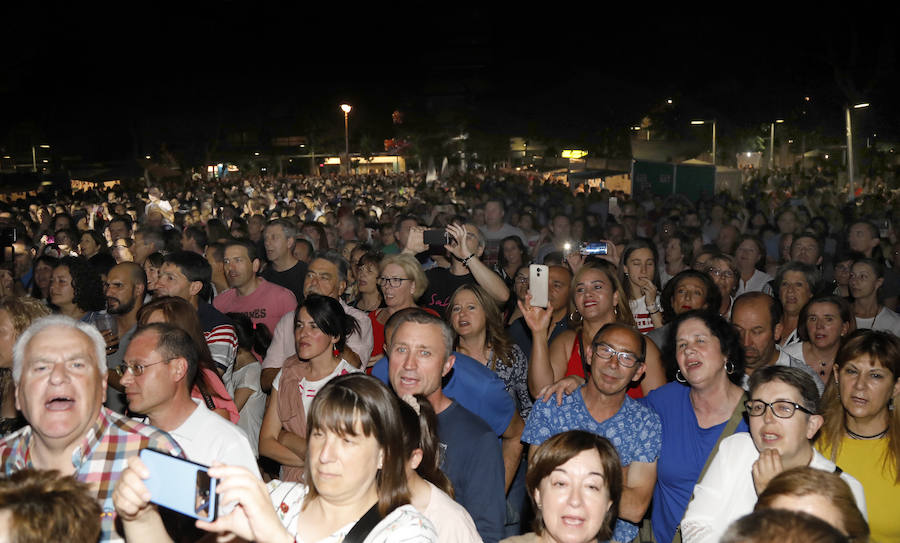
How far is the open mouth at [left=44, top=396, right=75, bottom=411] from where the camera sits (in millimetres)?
2721

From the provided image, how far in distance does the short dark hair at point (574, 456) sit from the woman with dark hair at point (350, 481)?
0.52m

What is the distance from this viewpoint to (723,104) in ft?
146

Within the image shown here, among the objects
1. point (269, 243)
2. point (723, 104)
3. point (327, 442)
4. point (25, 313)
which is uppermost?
point (723, 104)

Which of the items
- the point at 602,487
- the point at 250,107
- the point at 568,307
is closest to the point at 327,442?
the point at 602,487

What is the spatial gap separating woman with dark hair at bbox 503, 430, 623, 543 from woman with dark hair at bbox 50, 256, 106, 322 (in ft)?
13.7

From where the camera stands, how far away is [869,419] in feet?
11.5

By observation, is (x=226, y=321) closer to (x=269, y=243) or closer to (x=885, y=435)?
(x=269, y=243)

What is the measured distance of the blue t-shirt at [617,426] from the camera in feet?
11.7

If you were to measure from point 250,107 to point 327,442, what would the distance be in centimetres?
6566

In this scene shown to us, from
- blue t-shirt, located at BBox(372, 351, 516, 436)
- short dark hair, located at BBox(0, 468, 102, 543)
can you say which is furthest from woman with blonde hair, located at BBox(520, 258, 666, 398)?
short dark hair, located at BBox(0, 468, 102, 543)

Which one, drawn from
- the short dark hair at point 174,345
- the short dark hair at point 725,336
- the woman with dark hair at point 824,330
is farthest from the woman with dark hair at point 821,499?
the woman with dark hair at point 824,330

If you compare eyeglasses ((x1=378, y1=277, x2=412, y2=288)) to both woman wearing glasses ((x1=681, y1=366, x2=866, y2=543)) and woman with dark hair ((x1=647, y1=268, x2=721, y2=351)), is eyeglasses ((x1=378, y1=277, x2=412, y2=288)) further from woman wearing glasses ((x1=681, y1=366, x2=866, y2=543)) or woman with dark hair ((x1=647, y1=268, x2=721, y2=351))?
woman wearing glasses ((x1=681, y1=366, x2=866, y2=543))

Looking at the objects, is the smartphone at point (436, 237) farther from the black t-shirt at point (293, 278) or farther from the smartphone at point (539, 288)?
the smartphone at point (539, 288)

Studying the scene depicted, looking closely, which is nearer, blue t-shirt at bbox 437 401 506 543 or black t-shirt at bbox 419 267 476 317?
blue t-shirt at bbox 437 401 506 543
